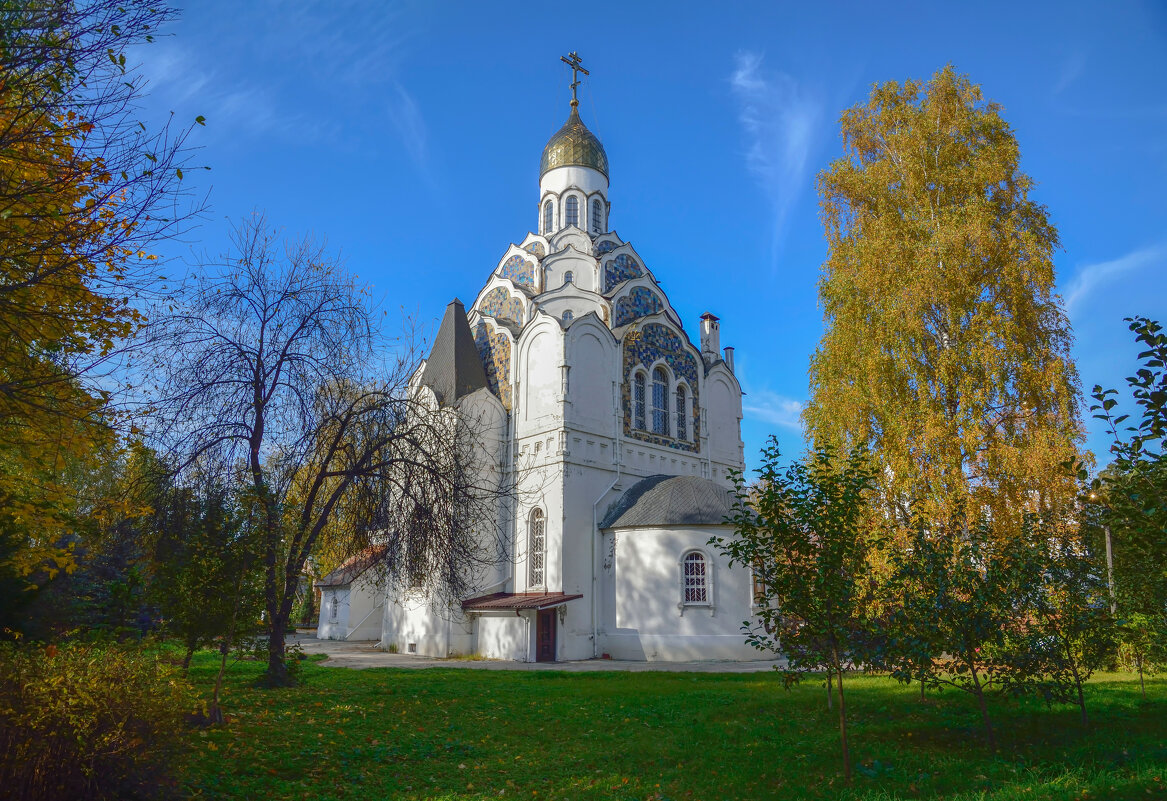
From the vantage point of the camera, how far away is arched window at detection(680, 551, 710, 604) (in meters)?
21.9

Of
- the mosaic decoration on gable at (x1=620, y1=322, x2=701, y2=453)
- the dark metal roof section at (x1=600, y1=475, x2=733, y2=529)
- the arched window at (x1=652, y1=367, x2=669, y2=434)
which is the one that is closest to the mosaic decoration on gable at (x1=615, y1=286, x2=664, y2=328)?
the mosaic decoration on gable at (x1=620, y1=322, x2=701, y2=453)

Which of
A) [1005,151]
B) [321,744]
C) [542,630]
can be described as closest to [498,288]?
[542,630]

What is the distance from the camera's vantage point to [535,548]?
79.5ft

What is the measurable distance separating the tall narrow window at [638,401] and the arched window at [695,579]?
5398 mm

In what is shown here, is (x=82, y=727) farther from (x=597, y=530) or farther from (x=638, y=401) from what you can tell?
(x=638, y=401)

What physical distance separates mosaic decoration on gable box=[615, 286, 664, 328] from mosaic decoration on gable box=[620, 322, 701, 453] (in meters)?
0.79

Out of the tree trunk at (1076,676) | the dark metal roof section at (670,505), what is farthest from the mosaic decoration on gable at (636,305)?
the tree trunk at (1076,676)

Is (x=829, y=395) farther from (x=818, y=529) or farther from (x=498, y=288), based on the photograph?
(x=498, y=288)

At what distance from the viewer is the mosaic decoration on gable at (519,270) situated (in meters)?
28.4

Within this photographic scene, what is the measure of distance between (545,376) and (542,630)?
7949 millimetres

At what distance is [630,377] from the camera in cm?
2594

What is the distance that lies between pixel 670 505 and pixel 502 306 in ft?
33.4

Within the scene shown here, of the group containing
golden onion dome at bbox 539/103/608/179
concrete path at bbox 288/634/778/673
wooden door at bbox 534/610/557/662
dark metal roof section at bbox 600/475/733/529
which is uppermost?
golden onion dome at bbox 539/103/608/179

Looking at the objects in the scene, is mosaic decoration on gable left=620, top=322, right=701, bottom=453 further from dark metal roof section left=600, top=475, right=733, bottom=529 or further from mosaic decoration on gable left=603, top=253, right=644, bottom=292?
mosaic decoration on gable left=603, top=253, right=644, bottom=292
